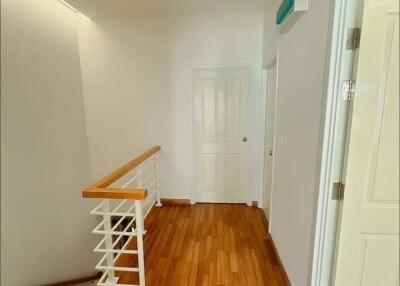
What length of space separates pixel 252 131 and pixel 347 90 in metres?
1.88

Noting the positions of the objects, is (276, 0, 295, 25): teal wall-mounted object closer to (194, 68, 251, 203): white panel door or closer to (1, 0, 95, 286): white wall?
(194, 68, 251, 203): white panel door

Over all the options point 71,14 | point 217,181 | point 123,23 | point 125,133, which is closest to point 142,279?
point 71,14

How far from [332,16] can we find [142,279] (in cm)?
186

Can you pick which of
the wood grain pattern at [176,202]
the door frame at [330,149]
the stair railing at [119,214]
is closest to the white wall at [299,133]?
the door frame at [330,149]

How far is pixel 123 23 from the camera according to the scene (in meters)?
2.75

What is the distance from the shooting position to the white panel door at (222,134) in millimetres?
2799

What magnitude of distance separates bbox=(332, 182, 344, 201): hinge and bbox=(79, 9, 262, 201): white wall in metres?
2.06

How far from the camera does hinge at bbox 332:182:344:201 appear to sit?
1029 mm

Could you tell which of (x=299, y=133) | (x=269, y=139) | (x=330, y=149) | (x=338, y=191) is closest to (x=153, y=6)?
(x=269, y=139)

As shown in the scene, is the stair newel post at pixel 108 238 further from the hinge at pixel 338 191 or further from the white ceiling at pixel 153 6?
the white ceiling at pixel 153 6

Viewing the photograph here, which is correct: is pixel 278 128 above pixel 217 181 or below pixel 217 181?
above

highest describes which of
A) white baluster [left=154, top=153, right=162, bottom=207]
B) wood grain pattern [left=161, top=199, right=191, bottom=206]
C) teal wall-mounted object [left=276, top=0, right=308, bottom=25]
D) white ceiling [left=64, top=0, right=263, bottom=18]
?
white ceiling [left=64, top=0, right=263, bottom=18]

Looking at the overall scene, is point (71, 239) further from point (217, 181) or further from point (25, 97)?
point (217, 181)

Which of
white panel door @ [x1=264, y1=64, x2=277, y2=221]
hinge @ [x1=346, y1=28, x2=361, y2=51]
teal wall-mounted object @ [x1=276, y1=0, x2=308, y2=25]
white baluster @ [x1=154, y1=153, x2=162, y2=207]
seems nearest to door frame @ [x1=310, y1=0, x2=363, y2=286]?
hinge @ [x1=346, y1=28, x2=361, y2=51]
